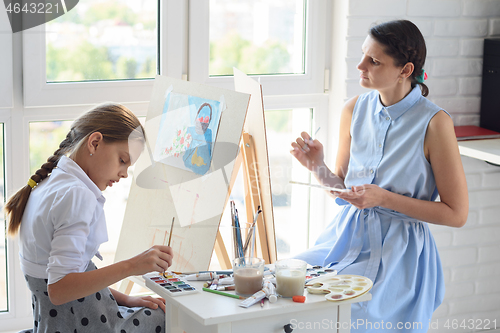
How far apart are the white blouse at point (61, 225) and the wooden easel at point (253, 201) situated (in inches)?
19.4

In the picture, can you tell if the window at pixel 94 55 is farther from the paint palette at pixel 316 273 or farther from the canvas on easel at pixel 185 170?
the paint palette at pixel 316 273

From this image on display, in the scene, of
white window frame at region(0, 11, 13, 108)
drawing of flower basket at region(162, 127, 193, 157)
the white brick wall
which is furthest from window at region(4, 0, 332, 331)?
drawing of flower basket at region(162, 127, 193, 157)

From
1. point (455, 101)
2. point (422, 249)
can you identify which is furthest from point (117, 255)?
point (455, 101)

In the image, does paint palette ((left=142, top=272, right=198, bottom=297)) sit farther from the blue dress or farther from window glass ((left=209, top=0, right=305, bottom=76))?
window glass ((left=209, top=0, right=305, bottom=76))

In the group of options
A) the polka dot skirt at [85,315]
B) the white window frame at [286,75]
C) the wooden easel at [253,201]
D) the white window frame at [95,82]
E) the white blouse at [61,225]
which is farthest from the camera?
the white window frame at [286,75]

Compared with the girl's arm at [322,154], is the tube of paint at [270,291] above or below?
below

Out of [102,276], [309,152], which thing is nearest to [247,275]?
[102,276]

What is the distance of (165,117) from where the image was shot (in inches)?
69.3

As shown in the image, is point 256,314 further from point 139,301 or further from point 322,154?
point 322,154

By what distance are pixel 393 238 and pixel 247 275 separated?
0.59 metres

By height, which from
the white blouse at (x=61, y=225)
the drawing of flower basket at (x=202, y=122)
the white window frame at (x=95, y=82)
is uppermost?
the white window frame at (x=95, y=82)

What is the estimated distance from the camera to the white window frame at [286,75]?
1996 millimetres

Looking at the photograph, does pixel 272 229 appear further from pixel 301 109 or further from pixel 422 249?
pixel 301 109

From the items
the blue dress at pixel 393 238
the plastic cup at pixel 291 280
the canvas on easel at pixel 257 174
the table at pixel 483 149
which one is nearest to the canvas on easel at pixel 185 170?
the canvas on easel at pixel 257 174
